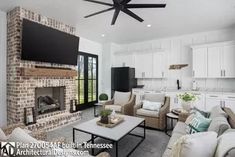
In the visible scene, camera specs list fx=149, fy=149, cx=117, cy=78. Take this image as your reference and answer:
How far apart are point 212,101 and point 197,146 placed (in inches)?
168

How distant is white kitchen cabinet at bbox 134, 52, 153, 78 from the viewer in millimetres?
Answer: 6348

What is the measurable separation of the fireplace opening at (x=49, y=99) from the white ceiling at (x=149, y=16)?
204cm

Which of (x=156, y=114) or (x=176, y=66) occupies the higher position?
(x=176, y=66)

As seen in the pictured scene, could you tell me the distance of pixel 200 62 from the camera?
5.22 meters

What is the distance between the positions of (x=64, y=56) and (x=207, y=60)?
15.3 feet

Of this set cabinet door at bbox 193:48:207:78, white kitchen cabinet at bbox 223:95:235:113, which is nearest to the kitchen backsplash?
cabinet door at bbox 193:48:207:78

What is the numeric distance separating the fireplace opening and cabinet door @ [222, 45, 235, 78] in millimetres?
5208

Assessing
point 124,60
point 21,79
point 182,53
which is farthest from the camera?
point 124,60

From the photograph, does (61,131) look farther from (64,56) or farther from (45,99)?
(64,56)

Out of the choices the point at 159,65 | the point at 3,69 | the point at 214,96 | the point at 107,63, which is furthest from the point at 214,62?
the point at 3,69

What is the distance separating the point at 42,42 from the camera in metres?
3.66

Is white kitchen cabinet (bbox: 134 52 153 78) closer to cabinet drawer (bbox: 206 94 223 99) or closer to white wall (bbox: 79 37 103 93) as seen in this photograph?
white wall (bbox: 79 37 103 93)

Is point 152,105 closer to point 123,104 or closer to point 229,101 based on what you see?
point 123,104

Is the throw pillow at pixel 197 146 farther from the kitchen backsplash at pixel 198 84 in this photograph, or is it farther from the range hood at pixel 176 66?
the range hood at pixel 176 66
